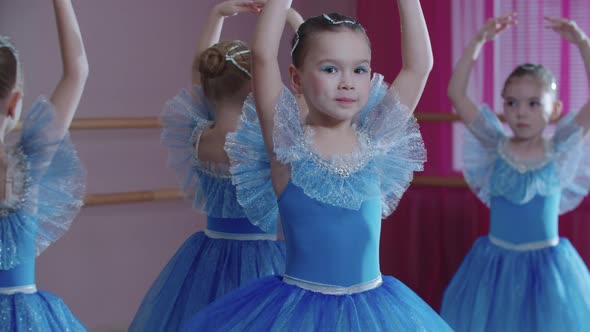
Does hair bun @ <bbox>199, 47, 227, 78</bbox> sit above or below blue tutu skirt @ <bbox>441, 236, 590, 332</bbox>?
above

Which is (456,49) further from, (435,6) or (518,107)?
(518,107)

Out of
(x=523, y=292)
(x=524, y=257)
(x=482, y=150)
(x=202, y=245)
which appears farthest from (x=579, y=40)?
(x=202, y=245)

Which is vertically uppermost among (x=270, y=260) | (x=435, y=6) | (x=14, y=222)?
(x=435, y=6)

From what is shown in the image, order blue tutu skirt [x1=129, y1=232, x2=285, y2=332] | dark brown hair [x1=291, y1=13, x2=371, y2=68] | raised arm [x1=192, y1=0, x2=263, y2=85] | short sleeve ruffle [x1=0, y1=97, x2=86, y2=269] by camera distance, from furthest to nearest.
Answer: raised arm [x1=192, y1=0, x2=263, y2=85]
blue tutu skirt [x1=129, y1=232, x2=285, y2=332]
short sleeve ruffle [x1=0, y1=97, x2=86, y2=269]
dark brown hair [x1=291, y1=13, x2=371, y2=68]

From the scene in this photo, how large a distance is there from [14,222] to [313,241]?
626 mm

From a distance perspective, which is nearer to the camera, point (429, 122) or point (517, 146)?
point (517, 146)

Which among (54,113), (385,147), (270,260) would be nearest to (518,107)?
(270,260)

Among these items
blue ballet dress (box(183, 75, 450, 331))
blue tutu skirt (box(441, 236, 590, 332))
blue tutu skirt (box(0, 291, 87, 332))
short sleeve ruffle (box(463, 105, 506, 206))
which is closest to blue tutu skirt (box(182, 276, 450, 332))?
blue ballet dress (box(183, 75, 450, 331))

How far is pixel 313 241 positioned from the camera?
1.90 m

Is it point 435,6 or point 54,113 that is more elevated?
point 435,6

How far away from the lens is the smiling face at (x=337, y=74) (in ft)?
6.23

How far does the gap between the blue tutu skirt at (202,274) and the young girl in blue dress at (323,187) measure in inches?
19.4

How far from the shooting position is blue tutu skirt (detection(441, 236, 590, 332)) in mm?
3002

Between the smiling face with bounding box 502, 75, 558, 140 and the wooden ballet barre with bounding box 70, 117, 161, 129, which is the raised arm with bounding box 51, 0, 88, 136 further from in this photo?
the smiling face with bounding box 502, 75, 558, 140
